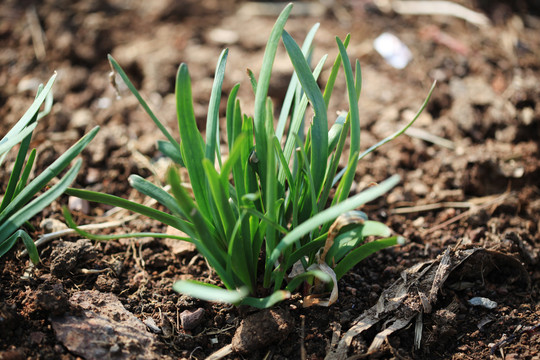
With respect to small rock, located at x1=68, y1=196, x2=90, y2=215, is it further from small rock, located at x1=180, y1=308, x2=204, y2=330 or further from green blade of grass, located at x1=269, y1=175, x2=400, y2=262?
green blade of grass, located at x1=269, y1=175, x2=400, y2=262

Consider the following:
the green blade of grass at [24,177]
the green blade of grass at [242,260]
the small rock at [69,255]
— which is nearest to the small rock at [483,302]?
the green blade of grass at [242,260]

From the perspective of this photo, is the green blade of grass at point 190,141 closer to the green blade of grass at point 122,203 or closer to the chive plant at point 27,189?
the green blade of grass at point 122,203

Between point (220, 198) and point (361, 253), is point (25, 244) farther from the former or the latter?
point (361, 253)

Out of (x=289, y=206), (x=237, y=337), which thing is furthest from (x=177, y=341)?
(x=289, y=206)

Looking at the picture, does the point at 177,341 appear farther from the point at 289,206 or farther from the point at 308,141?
the point at 308,141

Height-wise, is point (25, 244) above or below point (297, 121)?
below

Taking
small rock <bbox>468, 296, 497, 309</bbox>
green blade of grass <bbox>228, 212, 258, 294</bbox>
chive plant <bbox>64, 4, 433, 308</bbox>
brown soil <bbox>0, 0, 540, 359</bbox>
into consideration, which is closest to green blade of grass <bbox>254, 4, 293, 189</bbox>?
chive plant <bbox>64, 4, 433, 308</bbox>

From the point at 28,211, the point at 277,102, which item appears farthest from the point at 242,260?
the point at 277,102
